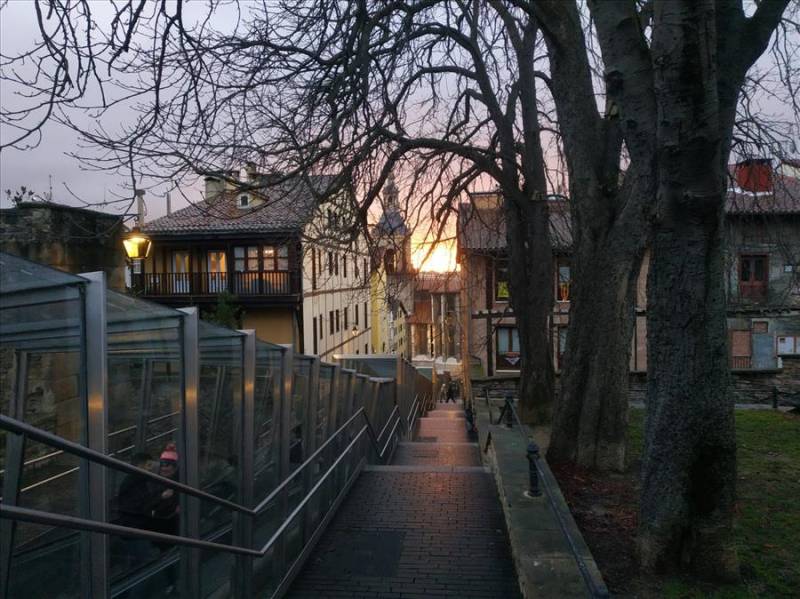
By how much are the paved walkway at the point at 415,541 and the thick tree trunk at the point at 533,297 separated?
12.1 feet

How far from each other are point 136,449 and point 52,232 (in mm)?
5588

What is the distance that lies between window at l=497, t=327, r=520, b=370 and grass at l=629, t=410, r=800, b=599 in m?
19.5

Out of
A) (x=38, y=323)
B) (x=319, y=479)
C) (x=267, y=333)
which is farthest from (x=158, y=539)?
(x=267, y=333)

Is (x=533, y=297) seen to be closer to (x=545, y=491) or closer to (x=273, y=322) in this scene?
(x=545, y=491)

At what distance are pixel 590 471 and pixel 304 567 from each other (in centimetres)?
406

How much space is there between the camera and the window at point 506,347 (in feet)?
100

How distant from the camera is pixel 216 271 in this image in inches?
1142

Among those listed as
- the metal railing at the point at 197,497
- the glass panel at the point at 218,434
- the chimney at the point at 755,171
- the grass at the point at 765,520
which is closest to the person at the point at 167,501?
the metal railing at the point at 197,497

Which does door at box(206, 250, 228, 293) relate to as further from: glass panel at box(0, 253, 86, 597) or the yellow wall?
glass panel at box(0, 253, 86, 597)

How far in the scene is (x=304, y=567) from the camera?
6094 millimetres

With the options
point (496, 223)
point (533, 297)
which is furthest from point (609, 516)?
point (496, 223)

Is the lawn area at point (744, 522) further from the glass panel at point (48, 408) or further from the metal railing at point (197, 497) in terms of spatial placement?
the glass panel at point (48, 408)

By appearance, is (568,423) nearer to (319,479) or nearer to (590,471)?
(590,471)

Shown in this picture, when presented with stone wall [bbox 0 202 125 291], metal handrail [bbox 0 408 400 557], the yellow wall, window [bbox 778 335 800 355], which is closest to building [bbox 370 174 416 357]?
stone wall [bbox 0 202 125 291]
